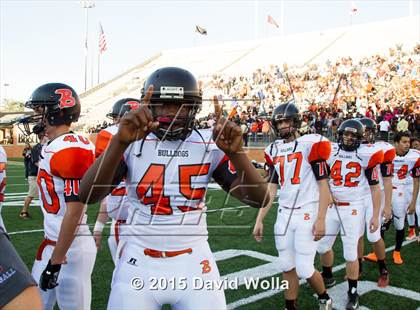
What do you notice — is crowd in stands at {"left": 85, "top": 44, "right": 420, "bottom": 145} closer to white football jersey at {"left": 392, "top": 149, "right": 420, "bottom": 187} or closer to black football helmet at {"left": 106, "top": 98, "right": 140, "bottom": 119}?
white football jersey at {"left": 392, "top": 149, "right": 420, "bottom": 187}

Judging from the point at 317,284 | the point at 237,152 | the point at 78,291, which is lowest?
the point at 317,284

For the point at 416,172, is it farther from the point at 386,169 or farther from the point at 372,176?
the point at 372,176

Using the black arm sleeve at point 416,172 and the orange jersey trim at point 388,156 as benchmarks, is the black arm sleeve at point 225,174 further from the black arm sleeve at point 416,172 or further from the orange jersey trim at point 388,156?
the black arm sleeve at point 416,172

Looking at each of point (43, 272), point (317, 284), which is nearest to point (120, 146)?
point (43, 272)

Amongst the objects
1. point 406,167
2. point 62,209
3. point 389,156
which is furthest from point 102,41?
point 62,209

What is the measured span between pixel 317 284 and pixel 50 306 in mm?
2403

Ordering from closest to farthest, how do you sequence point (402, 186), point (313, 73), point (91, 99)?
point (402, 186) < point (313, 73) < point (91, 99)

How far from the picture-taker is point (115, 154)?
205cm

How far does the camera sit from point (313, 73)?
31.2 m

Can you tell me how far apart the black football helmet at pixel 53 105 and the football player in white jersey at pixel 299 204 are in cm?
204

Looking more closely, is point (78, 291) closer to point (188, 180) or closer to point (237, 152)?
point (188, 180)

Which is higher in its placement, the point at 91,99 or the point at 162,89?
the point at 91,99

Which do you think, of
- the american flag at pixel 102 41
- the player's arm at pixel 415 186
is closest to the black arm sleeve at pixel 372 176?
the player's arm at pixel 415 186

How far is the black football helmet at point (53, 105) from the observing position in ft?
10.1
